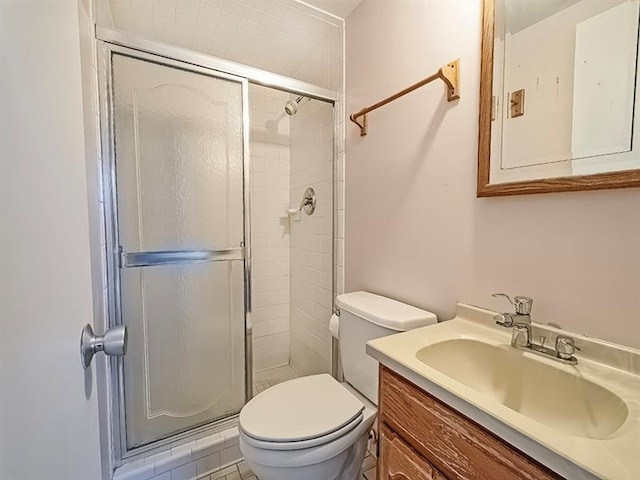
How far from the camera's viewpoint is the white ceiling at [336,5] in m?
1.55

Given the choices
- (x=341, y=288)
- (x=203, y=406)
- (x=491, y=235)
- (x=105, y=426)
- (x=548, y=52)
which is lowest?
(x=203, y=406)

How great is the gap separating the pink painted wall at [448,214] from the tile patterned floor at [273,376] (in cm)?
112

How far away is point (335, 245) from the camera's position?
73.4 inches

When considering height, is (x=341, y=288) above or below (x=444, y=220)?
below

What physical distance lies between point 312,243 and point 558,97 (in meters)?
1.57

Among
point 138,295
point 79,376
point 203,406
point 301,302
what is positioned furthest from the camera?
point 301,302

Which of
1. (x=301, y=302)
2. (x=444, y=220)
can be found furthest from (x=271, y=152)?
(x=444, y=220)

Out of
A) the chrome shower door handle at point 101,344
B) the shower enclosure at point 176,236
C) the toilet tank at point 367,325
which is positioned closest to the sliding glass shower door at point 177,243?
the shower enclosure at point 176,236

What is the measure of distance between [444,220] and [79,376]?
1160mm

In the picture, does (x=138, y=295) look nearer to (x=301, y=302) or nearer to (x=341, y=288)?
(x=341, y=288)

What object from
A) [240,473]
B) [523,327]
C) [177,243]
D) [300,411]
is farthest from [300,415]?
[177,243]

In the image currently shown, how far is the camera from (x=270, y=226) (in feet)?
Result: 8.10

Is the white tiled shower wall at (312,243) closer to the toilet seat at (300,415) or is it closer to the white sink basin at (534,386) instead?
the toilet seat at (300,415)

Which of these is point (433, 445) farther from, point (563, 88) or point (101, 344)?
point (563, 88)
